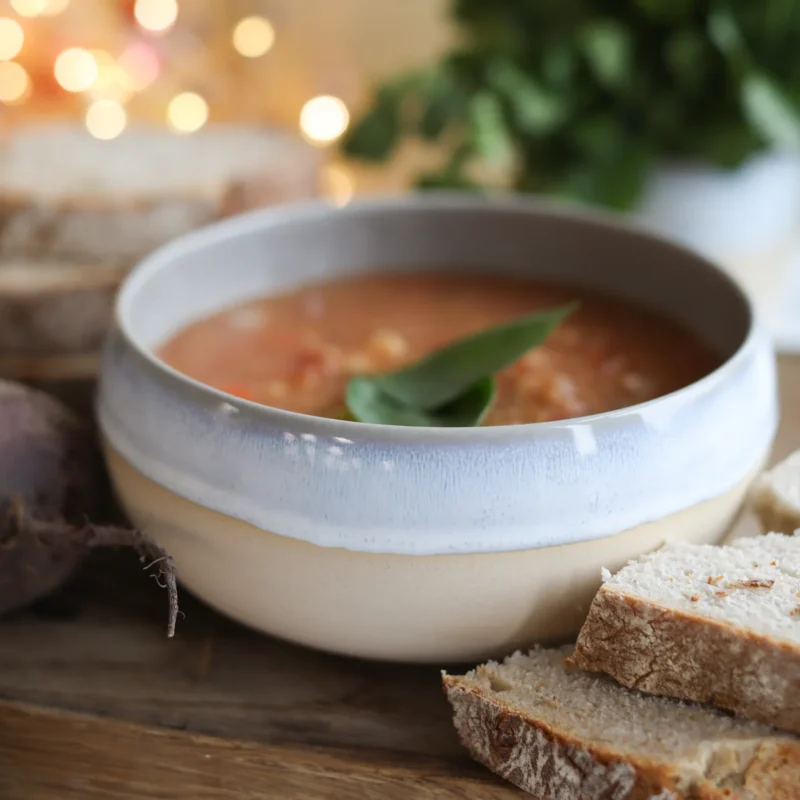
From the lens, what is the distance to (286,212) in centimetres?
174

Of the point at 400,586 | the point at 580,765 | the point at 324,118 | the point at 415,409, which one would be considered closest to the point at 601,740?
the point at 580,765

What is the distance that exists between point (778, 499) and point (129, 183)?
6.54ft

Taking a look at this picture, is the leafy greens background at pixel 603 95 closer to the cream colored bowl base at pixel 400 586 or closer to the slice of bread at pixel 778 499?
the slice of bread at pixel 778 499

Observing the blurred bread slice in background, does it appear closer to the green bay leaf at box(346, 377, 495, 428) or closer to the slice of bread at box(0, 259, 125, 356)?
the slice of bread at box(0, 259, 125, 356)

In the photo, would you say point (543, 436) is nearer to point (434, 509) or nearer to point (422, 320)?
point (434, 509)

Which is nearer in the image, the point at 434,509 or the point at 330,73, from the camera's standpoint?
the point at 434,509

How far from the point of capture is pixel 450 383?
1279 mm

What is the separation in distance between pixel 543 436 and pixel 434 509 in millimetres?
129

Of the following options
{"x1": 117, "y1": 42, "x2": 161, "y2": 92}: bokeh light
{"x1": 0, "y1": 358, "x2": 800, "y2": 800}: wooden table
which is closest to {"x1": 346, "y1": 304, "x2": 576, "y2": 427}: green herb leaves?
{"x1": 0, "y1": 358, "x2": 800, "y2": 800}: wooden table

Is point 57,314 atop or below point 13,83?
atop

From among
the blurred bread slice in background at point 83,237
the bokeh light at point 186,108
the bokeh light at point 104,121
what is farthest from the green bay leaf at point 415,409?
the bokeh light at point 186,108

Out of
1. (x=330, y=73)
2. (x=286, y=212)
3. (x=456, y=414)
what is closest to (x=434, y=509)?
(x=456, y=414)

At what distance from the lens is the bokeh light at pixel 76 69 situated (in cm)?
374

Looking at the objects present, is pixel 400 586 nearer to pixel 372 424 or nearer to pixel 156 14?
pixel 372 424
